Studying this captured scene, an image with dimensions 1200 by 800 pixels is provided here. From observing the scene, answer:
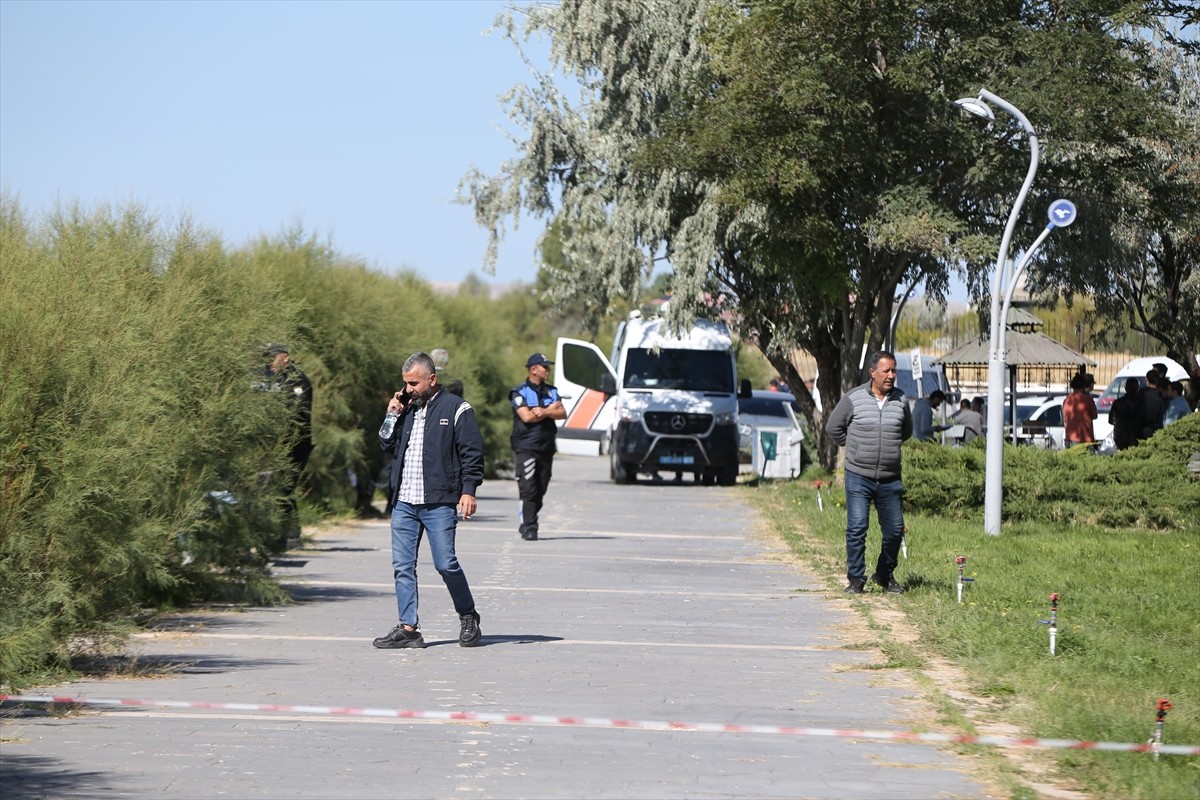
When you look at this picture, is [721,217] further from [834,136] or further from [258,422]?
[258,422]

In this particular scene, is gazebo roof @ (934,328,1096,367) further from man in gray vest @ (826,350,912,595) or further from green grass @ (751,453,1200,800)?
man in gray vest @ (826,350,912,595)

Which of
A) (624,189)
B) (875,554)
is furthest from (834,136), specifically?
(875,554)

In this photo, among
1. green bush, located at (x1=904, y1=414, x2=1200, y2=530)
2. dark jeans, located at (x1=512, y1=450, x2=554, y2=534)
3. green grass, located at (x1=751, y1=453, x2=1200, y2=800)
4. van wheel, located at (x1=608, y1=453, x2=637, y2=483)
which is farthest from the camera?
van wheel, located at (x1=608, y1=453, x2=637, y2=483)

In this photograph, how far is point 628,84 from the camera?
31.1 m

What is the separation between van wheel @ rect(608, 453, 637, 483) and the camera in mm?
33344

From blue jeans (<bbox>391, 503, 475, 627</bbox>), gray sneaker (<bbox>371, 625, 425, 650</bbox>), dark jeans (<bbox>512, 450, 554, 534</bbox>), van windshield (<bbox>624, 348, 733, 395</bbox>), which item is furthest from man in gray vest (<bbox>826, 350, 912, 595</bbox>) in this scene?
van windshield (<bbox>624, 348, 733, 395</bbox>)

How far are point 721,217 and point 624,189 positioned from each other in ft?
8.27

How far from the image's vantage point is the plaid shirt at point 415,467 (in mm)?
10953

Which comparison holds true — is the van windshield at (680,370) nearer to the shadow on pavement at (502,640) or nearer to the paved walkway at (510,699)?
the paved walkway at (510,699)

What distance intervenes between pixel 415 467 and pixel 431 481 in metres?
0.16

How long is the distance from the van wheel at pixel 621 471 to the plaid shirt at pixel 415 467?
22.0 meters

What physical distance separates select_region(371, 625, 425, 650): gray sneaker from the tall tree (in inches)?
569

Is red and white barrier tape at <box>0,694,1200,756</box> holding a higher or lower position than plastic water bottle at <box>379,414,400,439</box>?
lower

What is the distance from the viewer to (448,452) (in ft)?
36.1
